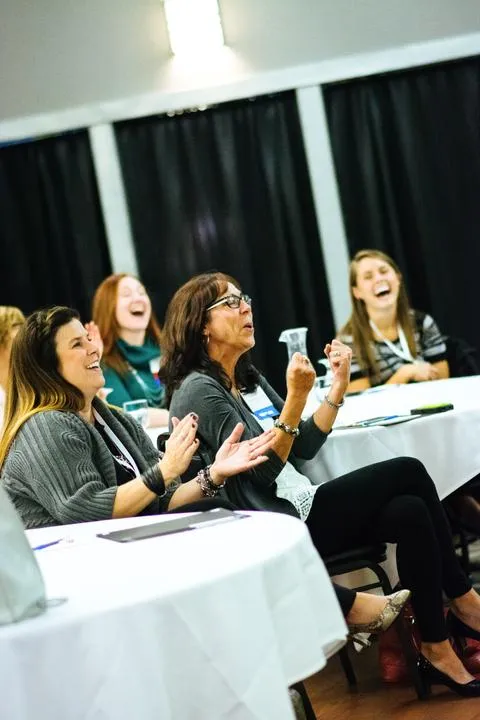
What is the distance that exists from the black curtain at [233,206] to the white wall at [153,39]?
228mm

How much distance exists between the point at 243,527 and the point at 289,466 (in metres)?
1.19

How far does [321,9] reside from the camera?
604 centimetres

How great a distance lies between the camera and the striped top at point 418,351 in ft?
15.8

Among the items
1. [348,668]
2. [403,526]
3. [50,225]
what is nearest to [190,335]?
[403,526]

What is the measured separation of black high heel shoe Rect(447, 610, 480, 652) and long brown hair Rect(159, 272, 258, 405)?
34.1 inches

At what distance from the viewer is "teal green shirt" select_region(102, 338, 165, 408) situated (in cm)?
498

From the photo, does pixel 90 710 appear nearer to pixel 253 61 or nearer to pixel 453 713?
pixel 453 713

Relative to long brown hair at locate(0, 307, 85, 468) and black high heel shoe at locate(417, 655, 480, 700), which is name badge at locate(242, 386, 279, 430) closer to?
long brown hair at locate(0, 307, 85, 468)

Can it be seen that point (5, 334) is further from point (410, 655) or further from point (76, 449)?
point (410, 655)

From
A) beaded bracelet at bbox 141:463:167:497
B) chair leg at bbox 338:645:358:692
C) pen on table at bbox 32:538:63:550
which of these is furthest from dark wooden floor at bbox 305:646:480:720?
pen on table at bbox 32:538:63:550

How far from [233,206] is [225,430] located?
3.38 metres

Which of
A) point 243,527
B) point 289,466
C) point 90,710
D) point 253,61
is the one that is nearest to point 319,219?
point 253,61

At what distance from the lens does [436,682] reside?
2.72 m

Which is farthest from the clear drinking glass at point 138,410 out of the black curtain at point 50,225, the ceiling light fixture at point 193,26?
the ceiling light fixture at point 193,26
